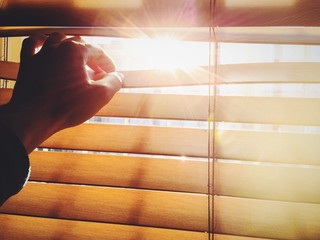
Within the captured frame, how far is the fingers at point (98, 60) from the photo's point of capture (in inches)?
31.2

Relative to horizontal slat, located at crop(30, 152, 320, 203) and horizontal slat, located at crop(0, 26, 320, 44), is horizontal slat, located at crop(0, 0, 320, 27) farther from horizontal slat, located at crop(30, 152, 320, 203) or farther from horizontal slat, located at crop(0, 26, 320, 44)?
horizontal slat, located at crop(30, 152, 320, 203)

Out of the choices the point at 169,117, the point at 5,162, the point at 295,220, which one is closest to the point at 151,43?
the point at 169,117

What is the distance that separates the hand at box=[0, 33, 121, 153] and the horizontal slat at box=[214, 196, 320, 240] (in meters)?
0.80

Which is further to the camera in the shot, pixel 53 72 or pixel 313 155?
pixel 313 155

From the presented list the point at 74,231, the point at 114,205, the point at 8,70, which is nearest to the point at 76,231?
the point at 74,231

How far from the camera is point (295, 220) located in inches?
47.4

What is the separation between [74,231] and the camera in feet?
4.69

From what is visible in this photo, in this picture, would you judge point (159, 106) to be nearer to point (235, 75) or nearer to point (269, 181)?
point (235, 75)

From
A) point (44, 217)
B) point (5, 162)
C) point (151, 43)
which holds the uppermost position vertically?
point (151, 43)

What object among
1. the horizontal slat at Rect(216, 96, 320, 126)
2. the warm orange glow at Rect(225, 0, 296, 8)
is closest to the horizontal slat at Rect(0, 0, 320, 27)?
the warm orange glow at Rect(225, 0, 296, 8)

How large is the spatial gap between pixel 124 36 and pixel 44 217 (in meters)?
0.94

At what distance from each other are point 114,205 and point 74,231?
→ 26cm

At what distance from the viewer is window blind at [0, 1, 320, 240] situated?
1.20m

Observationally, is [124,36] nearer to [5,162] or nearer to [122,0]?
[122,0]
